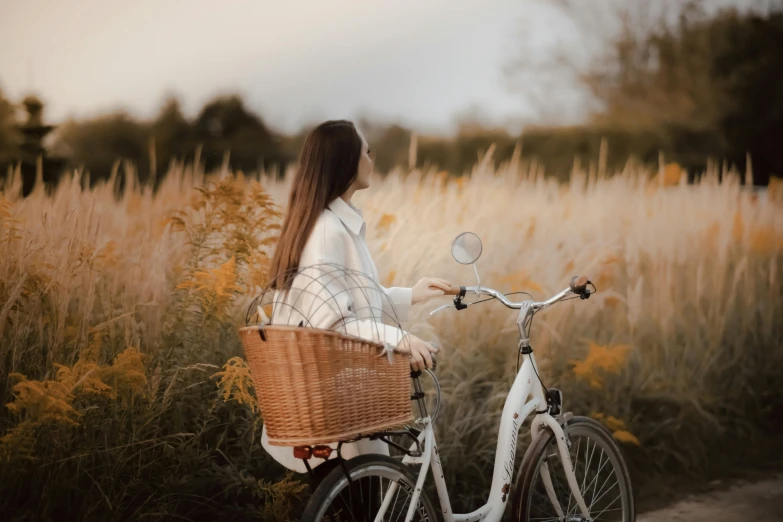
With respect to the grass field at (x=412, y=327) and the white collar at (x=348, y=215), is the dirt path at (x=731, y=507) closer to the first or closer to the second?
the grass field at (x=412, y=327)

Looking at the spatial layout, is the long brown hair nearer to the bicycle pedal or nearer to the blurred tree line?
the bicycle pedal

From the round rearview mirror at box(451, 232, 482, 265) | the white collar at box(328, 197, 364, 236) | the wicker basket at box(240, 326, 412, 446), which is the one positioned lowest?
the wicker basket at box(240, 326, 412, 446)

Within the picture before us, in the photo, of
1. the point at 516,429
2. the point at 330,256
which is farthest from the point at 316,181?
the point at 516,429

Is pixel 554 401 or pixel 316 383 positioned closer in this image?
pixel 316 383

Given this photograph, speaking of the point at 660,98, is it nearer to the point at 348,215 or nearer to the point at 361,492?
the point at 348,215

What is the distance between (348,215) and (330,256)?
0.16 meters

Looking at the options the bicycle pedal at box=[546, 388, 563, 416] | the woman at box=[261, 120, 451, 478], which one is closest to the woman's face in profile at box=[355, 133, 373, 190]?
the woman at box=[261, 120, 451, 478]

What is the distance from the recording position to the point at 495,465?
9.21 feet

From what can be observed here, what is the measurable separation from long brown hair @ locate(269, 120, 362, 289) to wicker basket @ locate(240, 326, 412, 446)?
371 millimetres

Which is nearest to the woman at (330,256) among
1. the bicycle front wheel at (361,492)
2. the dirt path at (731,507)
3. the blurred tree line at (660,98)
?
the bicycle front wheel at (361,492)

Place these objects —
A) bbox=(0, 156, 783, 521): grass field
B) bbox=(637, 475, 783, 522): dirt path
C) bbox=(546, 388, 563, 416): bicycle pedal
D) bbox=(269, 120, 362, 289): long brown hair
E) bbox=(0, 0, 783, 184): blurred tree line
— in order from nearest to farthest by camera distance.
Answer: bbox=(269, 120, 362, 289): long brown hair < bbox=(546, 388, 563, 416): bicycle pedal < bbox=(0, 156, 783, 521): grass field < bbox=(637, 475, 783, 522): dirt path < bbox=(0, 0, 783, 184): blurred tree line

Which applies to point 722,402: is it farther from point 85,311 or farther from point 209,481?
point 85,311

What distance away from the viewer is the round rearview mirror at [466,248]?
2639mm

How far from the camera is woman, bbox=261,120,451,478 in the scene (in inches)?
92.9
